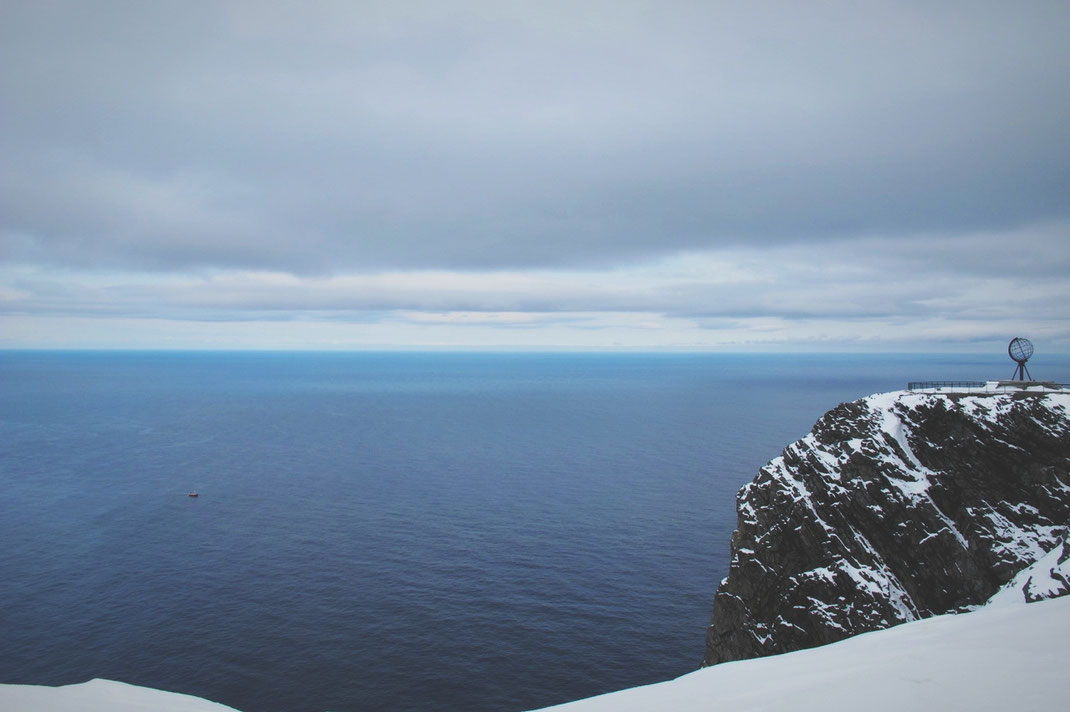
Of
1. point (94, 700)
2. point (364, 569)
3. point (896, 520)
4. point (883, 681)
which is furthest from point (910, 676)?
A: point (364, 569)

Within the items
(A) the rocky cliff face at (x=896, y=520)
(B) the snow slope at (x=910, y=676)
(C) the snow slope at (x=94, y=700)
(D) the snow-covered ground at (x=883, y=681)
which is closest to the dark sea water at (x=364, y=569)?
(A) the rocky cliff face at (x=896, y=520)

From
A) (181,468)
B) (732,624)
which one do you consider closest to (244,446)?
(181,468)

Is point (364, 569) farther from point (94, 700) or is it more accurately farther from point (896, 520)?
point (896, 520)

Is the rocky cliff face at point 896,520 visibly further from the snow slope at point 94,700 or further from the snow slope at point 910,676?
the snow slope at point 94,700

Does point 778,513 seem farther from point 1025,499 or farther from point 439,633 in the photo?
point 439,633

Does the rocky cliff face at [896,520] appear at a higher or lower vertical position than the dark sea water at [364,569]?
higher

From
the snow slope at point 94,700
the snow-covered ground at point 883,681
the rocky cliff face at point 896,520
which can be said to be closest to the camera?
the snow-covered ground at point 883,681
